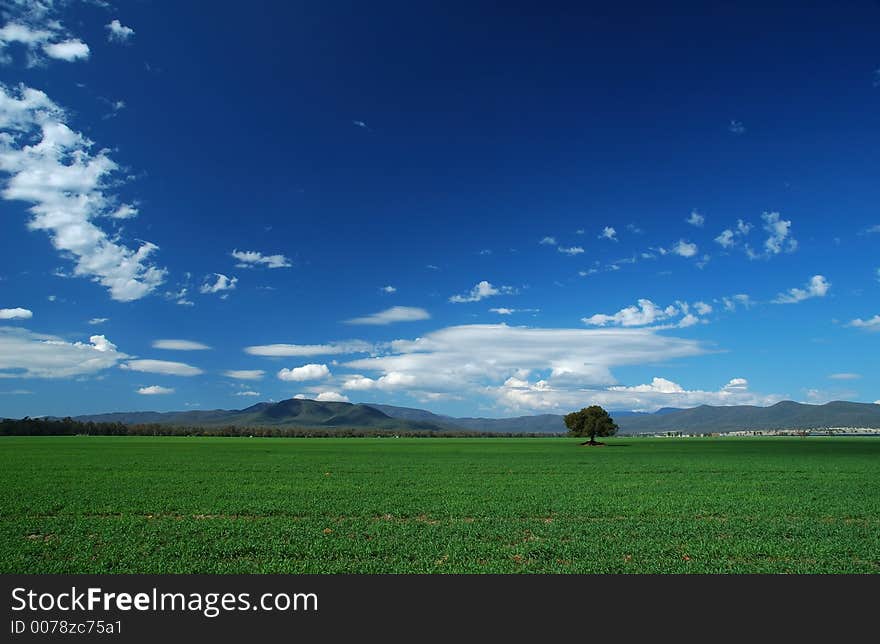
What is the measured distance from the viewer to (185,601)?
1320 centimetres

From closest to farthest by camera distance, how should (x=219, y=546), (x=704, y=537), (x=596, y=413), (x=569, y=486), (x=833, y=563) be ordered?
(x=833, y=563) → (x=219, y=546) → (x=704, y=537) → (x=569, y=486) → (x=596, y=413)

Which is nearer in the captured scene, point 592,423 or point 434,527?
point 434,527

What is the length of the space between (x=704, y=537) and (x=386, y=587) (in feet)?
40.8

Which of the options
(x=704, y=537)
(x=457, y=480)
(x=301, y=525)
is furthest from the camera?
(x=457, y=480)

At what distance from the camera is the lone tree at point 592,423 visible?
134750mm

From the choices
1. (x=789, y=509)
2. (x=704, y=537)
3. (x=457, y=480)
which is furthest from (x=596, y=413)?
(x=704, y=537)

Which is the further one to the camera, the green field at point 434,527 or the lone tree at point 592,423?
the lone tree at point 592,423

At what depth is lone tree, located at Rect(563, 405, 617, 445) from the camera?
442ft

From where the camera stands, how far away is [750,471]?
172 feet

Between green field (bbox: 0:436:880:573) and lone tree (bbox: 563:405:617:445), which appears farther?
lone tree (bbox: 563:405:617:445)

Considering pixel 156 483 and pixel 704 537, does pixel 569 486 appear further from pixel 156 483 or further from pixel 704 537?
pixel 156 483

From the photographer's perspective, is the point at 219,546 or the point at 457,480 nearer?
the point at 219,546

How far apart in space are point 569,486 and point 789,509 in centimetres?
1315

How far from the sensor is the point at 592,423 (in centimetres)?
13488
